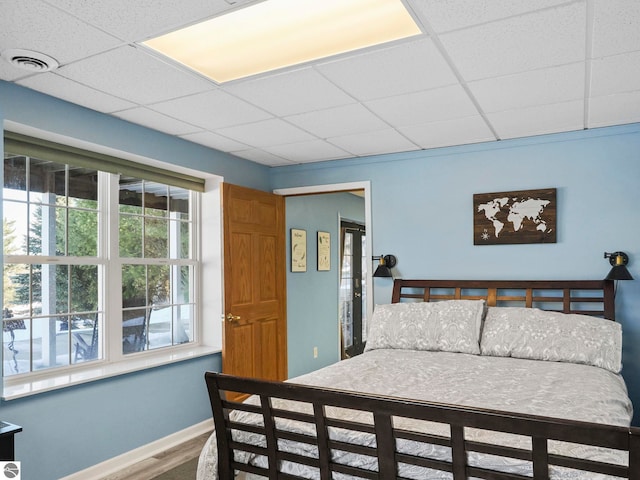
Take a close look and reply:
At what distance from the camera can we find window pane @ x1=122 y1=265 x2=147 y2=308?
372cm

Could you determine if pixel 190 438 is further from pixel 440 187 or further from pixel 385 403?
pixel 440 187

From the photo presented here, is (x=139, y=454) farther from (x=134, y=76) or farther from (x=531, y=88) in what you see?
(x=531, y=88)

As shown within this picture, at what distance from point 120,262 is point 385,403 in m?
2.52

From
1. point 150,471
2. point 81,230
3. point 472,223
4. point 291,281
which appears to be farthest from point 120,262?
point 472,223

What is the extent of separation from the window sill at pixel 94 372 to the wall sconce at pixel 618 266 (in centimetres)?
312

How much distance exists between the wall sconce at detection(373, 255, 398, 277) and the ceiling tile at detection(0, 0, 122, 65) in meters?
2.86

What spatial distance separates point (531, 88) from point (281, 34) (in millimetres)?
1503

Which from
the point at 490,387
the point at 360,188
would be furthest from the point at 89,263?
the point at 490,387

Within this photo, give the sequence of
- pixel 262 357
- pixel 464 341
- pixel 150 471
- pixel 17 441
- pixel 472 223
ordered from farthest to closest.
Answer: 1. pixel 262 357
2. pixel 472 223
3. pixel 464 341
4. pixel 150 471
5. pixel 17 441

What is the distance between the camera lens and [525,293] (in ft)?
13.0

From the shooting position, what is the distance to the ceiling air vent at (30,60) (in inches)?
91.3

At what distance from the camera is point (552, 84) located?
2826mm

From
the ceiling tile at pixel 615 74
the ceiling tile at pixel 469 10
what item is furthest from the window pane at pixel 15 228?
the ceiling tile at pixel 615 74

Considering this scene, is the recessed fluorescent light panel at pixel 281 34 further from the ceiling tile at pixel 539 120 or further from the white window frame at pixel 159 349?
the ceiling tile at pixel 539 120
